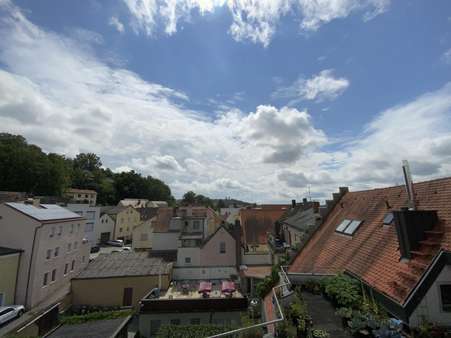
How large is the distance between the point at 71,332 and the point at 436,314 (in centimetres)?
1949

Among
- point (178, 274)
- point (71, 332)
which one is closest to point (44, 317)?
point (71, 332)

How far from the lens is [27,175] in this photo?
2594 inches

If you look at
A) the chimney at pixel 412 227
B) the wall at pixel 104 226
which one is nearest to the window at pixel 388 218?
the chimney at pixel 412 227

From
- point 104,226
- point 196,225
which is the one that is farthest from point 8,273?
point 104,226

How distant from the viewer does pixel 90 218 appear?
172 feet

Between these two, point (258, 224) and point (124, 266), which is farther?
point (258, 224)

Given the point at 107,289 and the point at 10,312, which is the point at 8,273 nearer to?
the point at 10,312

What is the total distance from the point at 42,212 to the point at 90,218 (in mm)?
27314

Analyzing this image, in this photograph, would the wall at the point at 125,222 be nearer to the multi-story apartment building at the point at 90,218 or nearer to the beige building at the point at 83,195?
the multi-story apartment building at the point at 90,218

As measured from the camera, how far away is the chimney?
739 centimetres

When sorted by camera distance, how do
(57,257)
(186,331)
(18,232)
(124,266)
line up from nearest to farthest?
(186,331) < (18,232) < (57,257) < (124,266)

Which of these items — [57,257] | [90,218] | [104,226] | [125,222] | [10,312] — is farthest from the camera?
[125,222]

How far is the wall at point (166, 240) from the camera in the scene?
3688 centimetres

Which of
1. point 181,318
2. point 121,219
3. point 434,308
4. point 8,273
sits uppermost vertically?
point 434,308
